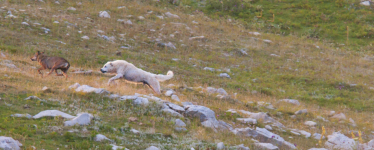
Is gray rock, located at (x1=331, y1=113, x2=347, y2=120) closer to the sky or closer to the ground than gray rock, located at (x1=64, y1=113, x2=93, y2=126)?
closer to the ground

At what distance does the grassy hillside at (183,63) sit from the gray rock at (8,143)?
0.23 metres

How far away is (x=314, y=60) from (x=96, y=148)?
71.0 ft

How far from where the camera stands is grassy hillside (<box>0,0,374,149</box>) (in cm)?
862

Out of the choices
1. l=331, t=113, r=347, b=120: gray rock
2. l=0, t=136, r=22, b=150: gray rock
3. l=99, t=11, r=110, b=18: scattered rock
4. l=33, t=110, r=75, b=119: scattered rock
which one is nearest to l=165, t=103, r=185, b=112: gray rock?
l=33, t=110, r=75, b=119: scattered rock

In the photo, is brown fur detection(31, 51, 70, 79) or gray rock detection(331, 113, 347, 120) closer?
brown fur detection(31, 51, 70, 79)

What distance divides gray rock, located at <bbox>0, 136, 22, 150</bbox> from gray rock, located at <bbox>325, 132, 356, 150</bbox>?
8613 millimetres

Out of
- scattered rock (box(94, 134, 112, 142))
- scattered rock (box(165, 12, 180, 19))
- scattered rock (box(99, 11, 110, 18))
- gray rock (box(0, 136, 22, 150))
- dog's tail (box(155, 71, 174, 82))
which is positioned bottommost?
scattered rock (box(165, 12, 180, 19))

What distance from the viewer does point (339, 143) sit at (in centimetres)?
1059

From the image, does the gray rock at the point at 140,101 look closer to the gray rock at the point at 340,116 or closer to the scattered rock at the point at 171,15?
the gray rock at the point at 340,116

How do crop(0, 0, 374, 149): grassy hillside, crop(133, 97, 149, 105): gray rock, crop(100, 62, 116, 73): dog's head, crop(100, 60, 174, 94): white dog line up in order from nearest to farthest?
1. crop(0, 0, 374, 149): grassy hillside
2. crop(133, 97, 149, 105): gray rock
3. crop(100, 62, 116, 73): dog's head
4. crop(100, 60, 174, 94): white dog

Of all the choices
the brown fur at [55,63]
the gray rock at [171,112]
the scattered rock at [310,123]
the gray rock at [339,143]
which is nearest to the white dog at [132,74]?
the brown fur at [55,63]

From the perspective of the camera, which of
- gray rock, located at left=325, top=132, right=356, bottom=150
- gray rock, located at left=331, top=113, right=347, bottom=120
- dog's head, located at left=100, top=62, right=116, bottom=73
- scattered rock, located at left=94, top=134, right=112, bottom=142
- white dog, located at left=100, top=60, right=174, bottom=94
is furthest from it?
gray rock, located at left=331, top=113, right=347, bottom=120

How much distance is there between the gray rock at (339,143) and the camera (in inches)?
407

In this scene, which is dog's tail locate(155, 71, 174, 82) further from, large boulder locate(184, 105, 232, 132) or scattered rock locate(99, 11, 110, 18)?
scattered rock locate(99, 11, 110, 18)
